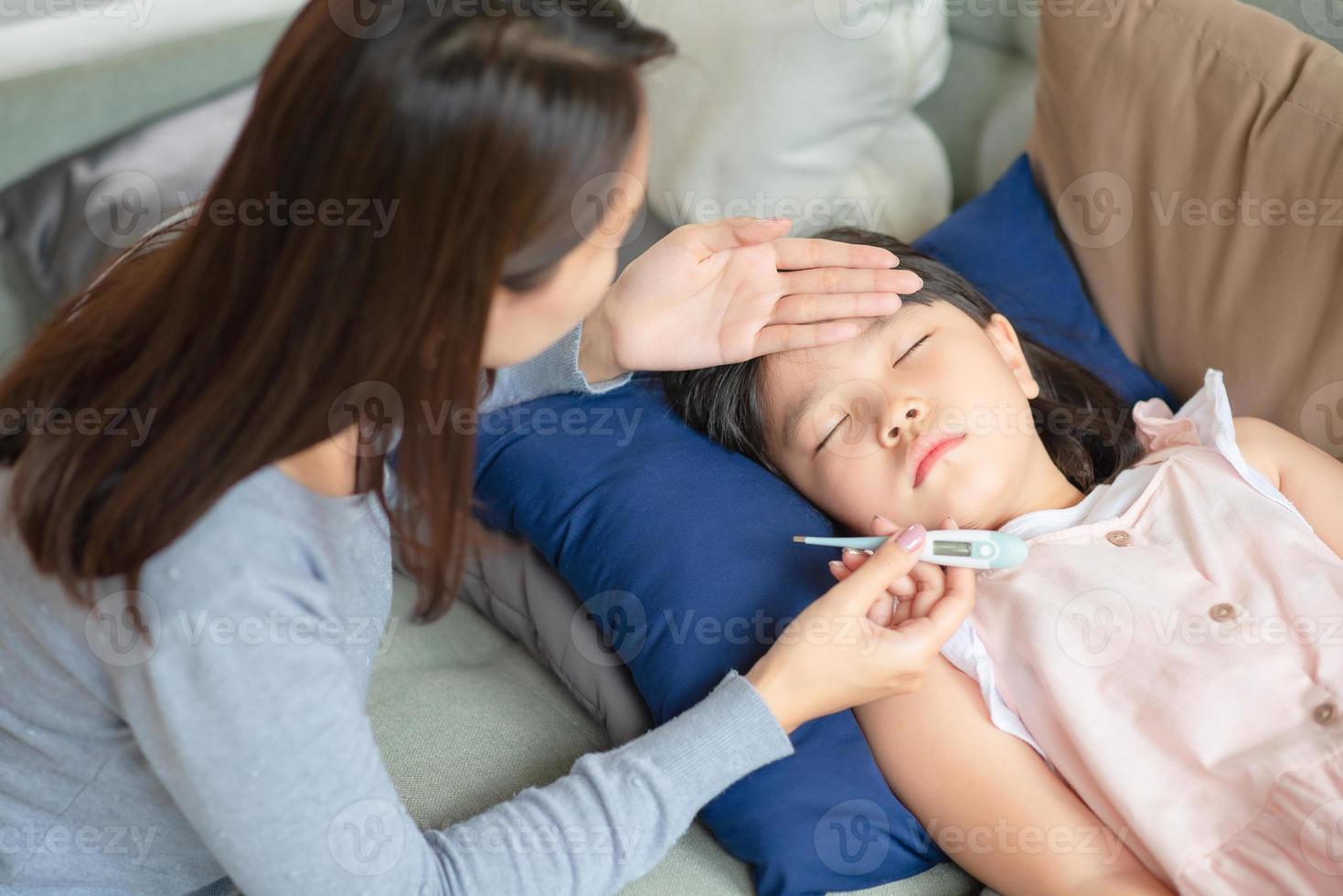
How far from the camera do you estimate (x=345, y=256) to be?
2.43 feet

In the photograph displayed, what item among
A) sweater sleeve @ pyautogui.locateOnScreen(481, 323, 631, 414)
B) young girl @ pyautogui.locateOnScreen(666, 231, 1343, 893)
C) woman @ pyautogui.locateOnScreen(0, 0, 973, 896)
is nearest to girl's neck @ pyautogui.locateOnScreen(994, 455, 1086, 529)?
young girl @ pyautogui.locateOnScreen(666, 231, 1343, 893)

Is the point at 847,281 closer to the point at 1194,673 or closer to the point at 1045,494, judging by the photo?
the point at 1045,494

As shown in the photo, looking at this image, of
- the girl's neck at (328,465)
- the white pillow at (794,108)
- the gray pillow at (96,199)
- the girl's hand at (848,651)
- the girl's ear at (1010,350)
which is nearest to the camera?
the girl's neck at (328,465)

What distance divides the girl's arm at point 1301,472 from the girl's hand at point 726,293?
1.44 ft

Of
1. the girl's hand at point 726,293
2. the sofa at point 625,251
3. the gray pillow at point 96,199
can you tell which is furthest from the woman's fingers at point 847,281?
the gray pillow at point 96,199

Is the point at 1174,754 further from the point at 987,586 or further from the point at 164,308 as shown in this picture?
the point at 164,308

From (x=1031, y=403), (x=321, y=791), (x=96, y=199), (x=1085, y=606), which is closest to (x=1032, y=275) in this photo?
(x=1031, y=403)

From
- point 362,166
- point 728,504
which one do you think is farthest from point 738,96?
point 362,166

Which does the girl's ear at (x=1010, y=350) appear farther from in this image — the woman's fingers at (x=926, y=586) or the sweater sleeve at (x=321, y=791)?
the sweater sleeve at (x=321, y=791)

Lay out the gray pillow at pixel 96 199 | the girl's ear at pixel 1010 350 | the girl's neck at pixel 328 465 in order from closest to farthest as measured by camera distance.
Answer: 1. the girl's neck at pixel 328 465
2. the girl's ear at pixel 1010 350
3. the gray pillow at pixel 96 199

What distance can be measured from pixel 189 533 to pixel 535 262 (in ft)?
0.97

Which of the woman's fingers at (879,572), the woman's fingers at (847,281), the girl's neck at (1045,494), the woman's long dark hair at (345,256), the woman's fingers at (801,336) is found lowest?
the girl's neck at (1045,494)

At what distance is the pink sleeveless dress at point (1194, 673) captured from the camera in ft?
3.35

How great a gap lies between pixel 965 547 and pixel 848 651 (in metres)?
0.18
